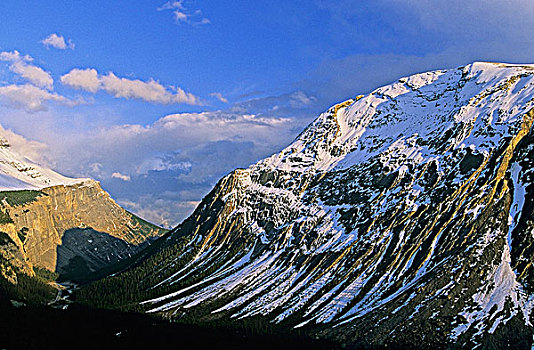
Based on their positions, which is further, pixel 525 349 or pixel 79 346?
pixel 79 346

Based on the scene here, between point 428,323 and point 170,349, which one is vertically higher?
point 170,349

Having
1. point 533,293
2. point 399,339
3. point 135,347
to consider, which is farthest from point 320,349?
point 533,293

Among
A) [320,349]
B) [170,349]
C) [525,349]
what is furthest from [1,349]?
[525,349]

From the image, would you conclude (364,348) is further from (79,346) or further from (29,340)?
(29,340)

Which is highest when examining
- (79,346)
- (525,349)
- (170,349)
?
(79,346)

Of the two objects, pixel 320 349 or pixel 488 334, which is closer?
pixel 488 334

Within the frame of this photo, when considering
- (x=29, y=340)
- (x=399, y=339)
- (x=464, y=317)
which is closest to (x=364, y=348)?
(x=399, y=339)

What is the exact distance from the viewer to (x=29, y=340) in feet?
638

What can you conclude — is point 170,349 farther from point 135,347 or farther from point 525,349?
point 525,349

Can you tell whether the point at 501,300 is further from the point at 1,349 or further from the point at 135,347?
the point at 1,349

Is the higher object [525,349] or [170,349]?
[170,349]

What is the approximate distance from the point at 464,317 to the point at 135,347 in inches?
5420

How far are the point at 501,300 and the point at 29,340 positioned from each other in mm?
195503

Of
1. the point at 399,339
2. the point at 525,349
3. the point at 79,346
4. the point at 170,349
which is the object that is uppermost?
the point at 79,346
